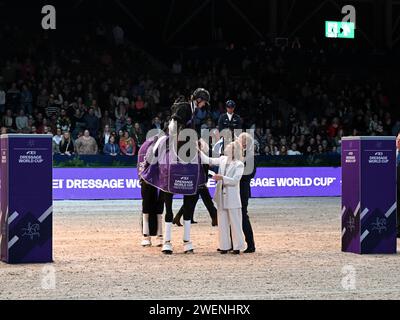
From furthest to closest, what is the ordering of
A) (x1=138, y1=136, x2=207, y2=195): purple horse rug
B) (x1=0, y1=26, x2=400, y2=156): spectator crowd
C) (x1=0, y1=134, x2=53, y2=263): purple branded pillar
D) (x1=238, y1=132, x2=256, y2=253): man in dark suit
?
(x1=0, y1=26, x2=400, y2=156): spectator crowd < (x1=238, y1=132, x2=256, y2=253): man in dark suit < (x1=138, y1=136, x2=207, y2=195): purple horse rug < (x1=0, y1=134, x2=53, y2=263): purple branded pillar

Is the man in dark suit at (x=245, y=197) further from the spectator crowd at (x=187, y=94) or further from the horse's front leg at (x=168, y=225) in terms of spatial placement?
the spectator crowd at (x=187, y=94)

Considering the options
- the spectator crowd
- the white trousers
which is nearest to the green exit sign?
the spectator crowd

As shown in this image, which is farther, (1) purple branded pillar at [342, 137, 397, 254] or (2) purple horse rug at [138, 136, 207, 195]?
(2) purple horse rug at [138, 136, 207, 195]

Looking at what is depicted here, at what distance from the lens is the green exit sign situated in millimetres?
39875

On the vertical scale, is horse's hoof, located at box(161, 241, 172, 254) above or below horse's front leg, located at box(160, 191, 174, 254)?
below

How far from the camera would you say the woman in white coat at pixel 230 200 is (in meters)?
12.6

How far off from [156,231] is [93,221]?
15.1ft

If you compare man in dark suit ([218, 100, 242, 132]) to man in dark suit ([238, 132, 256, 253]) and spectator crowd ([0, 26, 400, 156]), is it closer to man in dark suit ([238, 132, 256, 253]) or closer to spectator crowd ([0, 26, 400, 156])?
man in dark suit ([238, 132, 256, 253])

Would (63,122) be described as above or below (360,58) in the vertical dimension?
below

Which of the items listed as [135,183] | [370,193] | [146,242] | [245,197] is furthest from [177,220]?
[135,183]

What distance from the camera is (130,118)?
2750 centimetres

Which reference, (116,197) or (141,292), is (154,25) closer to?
(116,197)

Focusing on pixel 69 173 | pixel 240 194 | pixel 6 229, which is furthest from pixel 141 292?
pixel 69 173

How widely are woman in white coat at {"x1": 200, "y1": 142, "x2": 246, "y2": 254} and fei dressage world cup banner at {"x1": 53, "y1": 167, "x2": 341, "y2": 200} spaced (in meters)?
11.4
